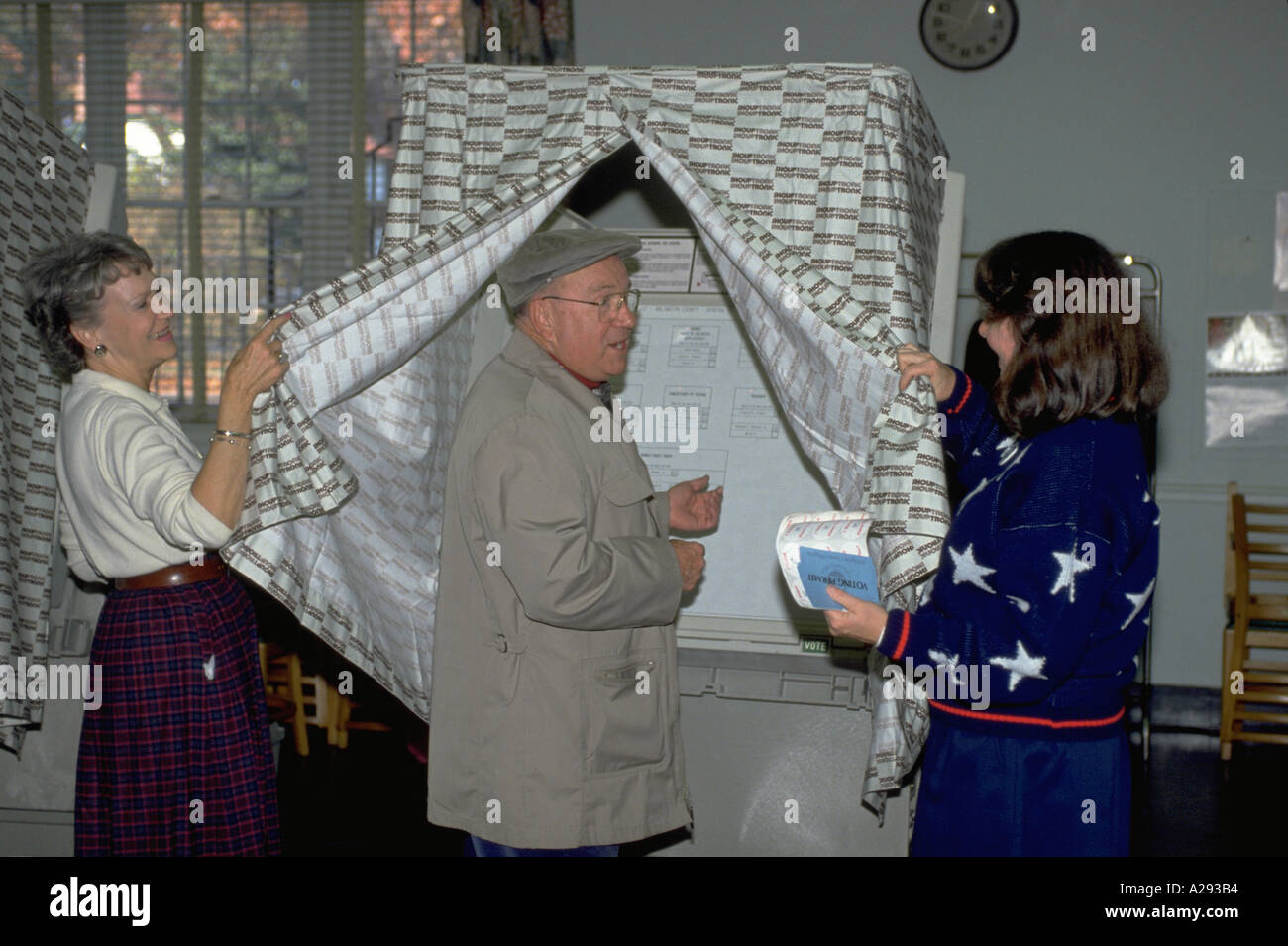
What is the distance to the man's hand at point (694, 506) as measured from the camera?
2090 millimetres

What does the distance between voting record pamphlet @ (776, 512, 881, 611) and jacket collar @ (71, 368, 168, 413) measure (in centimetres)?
112

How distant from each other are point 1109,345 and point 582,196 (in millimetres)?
3768

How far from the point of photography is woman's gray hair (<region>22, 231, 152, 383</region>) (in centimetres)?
201

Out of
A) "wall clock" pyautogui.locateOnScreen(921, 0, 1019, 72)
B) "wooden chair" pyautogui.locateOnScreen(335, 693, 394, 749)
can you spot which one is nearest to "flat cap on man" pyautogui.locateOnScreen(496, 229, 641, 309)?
"wooden chair" pyautogui.locateOnScreen(335, 693, 394, 749)

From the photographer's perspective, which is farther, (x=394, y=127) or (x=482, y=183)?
(x=394, y=127)

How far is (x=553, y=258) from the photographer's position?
1.86 m

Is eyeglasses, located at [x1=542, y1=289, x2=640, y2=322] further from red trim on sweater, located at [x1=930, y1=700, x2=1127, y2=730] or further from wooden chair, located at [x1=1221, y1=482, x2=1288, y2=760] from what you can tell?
wooden chair, located at [x1=1221, y1=482, x2=1288, y2=760]

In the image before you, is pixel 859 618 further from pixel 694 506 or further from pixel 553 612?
pixel 694 506

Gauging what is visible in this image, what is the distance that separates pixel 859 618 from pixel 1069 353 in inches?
17.0

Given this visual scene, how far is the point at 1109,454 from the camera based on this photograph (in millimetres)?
1492

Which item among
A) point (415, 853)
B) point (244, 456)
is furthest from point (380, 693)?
point (244, 456)

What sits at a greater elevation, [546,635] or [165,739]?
[546,635]

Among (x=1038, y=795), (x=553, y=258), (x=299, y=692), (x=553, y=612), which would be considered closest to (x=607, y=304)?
(x=553, y=258)

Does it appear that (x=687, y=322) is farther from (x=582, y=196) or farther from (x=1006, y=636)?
(x=582, y=196)
